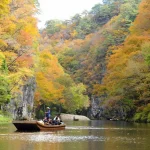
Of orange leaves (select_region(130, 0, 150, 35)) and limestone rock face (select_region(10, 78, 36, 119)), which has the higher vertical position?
orange leaves (select_region(130, 0, 150, 35))

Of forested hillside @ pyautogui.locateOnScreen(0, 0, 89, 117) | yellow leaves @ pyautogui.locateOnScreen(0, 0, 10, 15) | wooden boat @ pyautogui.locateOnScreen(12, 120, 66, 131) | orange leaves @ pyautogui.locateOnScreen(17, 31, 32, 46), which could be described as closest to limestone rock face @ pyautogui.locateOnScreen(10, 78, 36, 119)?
forested hillside @ pyautogui.locateOnScreen(0, 0, 89, 117)

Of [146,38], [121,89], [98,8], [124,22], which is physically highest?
[98,8]

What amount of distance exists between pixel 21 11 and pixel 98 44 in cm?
4131

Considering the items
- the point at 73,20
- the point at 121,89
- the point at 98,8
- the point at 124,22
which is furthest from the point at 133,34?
the point at 73,20

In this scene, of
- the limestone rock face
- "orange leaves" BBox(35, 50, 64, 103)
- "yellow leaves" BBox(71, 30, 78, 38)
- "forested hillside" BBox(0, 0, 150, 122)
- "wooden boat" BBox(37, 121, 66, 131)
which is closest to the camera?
"wooden boat" BBox(37, 121, 66, 131)

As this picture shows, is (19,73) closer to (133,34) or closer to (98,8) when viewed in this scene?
(133,34)

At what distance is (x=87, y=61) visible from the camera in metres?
88.2

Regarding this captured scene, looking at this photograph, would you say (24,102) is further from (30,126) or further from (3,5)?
(30,126)

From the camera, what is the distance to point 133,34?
208 feet

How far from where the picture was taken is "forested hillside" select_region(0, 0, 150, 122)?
44.8 meters

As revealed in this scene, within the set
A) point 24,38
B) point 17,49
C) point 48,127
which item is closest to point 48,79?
point 24,38

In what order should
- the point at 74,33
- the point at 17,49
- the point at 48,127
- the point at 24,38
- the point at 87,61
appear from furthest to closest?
the point at 74,33, the point at 87,61, the point at 24,38, the point at 17,49, the point at 48,127

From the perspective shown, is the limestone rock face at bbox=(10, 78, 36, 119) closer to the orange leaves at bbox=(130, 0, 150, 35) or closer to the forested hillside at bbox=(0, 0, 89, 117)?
the forested hillside at bbox=(0, 0, 89, 117)

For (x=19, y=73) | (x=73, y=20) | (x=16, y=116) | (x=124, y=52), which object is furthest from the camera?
(x=73, y=20)
